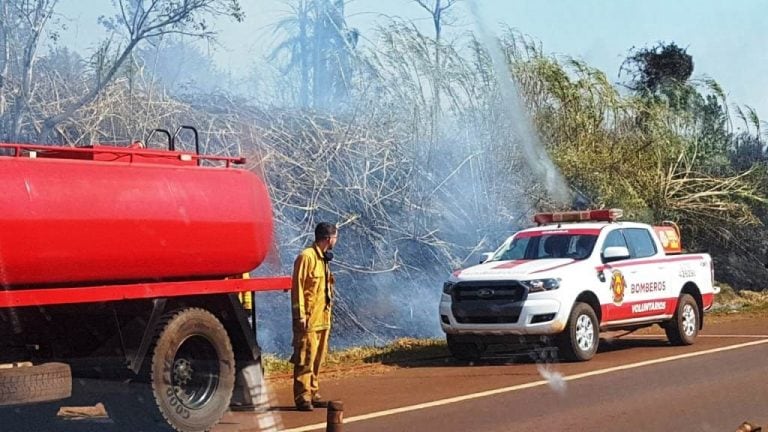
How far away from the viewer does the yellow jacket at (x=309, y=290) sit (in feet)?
35.6

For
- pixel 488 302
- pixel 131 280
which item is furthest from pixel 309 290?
pixel 488 302

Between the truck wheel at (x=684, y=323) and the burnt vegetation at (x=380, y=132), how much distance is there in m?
4.65

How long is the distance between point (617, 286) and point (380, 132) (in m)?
5.10

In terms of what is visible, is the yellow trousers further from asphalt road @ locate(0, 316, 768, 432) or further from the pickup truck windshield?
the pickup truck windshield

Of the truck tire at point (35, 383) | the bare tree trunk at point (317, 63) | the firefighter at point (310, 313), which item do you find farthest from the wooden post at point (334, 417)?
the bare tree trunk at point (317, 63)

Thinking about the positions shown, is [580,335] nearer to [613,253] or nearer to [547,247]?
[613,253]

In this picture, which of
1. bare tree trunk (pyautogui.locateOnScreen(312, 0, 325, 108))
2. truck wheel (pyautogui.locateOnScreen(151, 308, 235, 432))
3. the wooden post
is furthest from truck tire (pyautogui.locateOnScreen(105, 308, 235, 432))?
bare tree trunk (pyautogui.locateOnScreen(312, 0, 325, 108))

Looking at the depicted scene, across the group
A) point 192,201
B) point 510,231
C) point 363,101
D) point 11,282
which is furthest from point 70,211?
point 510,231

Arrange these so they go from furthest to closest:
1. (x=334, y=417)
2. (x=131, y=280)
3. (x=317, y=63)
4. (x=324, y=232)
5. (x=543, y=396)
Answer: (x=317, y=63)
(x=543, y=396)
(x=324, y=232)
(x=131, y=280)
(x=334, y=417)

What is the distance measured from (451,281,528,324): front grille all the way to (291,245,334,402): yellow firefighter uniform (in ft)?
13.3

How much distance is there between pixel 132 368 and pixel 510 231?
1325 cm

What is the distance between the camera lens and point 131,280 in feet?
29.7

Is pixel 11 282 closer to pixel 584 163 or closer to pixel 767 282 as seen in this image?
pixel 584 163

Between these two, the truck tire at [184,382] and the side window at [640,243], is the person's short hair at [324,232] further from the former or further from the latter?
the side window at [640,243]
